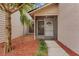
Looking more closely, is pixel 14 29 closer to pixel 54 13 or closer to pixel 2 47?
pixel 2 47

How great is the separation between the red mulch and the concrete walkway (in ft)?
1.09

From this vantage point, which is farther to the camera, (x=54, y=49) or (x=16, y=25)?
(x=54, y=49)

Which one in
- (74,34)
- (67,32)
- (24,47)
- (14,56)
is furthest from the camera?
(67,32)

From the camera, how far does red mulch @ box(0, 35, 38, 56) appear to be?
4.51 metres

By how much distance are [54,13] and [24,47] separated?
42.0 inches

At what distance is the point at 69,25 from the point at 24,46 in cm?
127

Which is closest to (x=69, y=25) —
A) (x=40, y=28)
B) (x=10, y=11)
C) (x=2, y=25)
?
(x=40, y=28)

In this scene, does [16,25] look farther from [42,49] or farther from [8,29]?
[42,49]

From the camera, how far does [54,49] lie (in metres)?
4.81

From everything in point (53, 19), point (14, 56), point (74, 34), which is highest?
point (53, 19)

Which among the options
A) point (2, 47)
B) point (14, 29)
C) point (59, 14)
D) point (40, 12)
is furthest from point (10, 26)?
point (59, 14)

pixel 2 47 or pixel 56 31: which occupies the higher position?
pixel 56 31

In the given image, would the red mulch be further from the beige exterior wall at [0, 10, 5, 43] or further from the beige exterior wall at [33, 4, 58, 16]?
the beige exterior wall at [33, 4, 58, 16]

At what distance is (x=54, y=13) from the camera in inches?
194
